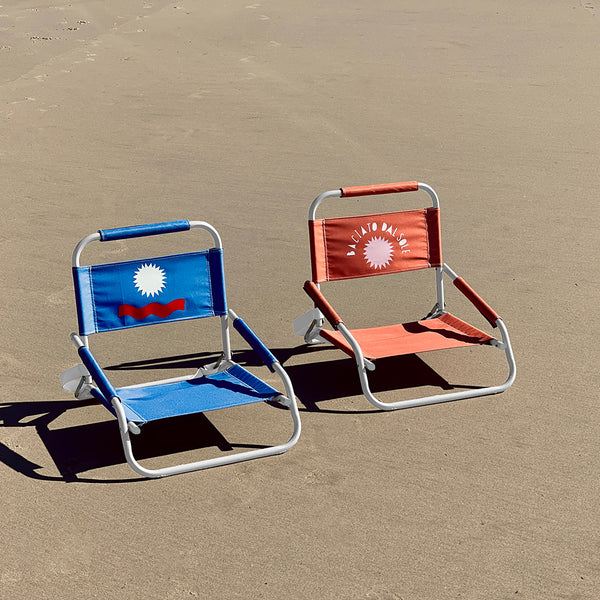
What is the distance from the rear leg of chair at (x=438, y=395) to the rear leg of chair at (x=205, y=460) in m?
0.49

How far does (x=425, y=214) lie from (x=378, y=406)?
158 centimetres

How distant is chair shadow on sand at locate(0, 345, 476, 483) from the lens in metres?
5.58

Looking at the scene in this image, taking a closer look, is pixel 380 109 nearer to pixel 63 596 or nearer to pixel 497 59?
pixel 497 59

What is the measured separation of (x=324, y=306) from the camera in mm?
6344

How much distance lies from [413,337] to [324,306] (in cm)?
65

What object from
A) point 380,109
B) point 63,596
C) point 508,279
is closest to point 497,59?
point 380,109

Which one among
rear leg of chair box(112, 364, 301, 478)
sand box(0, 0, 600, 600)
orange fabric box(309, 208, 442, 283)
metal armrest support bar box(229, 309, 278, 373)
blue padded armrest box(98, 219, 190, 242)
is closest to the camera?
sand box(0, 0, 600, 600)

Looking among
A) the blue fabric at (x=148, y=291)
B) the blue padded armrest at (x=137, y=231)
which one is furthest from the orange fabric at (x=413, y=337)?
the blue padded armrest at (x=137, y=231)

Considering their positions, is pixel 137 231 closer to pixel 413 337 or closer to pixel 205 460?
pixel 205 460

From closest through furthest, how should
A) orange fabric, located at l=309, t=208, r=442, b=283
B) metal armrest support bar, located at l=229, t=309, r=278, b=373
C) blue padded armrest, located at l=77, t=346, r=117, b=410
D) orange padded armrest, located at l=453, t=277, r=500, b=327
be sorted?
blue padded armrest, located at l=77, t=346, r=117, b=410 → metal armrest support bar, located at l=229, t=309, r=278, b=373 → orange padded armrest, located at l=453, t=277, r=500, b=327 → orange fabric, located at l=309, t=208, r=442, b=283

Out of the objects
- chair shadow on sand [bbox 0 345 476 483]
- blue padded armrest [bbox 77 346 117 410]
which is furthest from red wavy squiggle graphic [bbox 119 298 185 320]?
chair shadow on sand [bbox 0 345 476 483]

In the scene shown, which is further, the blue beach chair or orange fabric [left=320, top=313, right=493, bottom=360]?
orange fabric [left=320, top=313, right=493, bottom=360]

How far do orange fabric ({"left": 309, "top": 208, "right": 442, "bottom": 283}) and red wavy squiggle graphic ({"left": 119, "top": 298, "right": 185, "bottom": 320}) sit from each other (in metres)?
1.03

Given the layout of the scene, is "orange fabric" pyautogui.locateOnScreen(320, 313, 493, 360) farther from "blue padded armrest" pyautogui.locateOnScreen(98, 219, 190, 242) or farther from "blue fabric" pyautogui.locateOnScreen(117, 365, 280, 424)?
"blue padded armrest" pyautogui.locateOnScreen(98, 219, 190, 242)
